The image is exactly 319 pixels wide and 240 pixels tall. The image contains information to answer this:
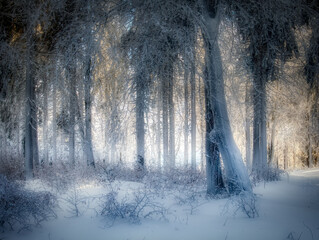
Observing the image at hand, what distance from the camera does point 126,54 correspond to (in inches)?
221

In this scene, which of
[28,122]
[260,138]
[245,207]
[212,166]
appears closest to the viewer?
[245,207]

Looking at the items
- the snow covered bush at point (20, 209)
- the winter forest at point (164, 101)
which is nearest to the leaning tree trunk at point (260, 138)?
the winter forest at point (164, 101)

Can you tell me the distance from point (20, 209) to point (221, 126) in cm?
476

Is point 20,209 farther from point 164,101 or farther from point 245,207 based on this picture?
point 245,207

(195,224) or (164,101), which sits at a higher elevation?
(164,101)

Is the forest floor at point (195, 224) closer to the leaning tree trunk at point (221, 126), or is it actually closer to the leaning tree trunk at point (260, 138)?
the leaning tree trunk at point (221, 126)

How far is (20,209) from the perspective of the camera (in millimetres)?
3775

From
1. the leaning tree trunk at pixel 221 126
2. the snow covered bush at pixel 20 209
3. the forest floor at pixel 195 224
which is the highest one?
the leaning tree trunk at pixel 221 126

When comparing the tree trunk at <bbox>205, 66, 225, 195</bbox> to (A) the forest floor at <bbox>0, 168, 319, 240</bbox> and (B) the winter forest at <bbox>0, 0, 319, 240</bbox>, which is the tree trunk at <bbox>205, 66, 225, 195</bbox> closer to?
(B) the winter forest at <bbox>0, 0, 319, 240</bbox>

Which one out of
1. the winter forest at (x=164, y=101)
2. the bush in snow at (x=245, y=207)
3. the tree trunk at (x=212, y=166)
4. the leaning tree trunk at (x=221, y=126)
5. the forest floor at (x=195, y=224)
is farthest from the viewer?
the tree trunk at (x=212, y=166)

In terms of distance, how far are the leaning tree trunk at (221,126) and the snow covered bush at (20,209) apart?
4.09m

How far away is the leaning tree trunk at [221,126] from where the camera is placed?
18.0 feet

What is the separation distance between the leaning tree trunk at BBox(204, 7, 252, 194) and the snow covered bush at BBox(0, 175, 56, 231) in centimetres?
409

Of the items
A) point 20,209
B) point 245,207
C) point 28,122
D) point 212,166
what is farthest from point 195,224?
point 28,122
